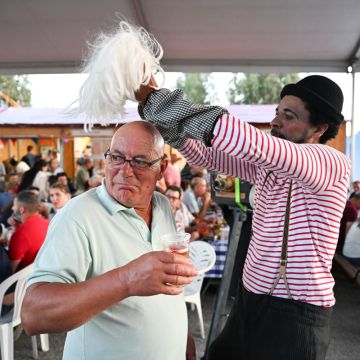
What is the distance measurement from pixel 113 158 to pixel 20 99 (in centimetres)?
4387

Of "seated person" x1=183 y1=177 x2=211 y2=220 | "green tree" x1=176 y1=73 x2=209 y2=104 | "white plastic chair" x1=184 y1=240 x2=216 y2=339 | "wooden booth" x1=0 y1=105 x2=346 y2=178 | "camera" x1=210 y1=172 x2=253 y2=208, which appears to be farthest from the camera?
"green tree" x1=176 y1=73 x2=209 y2=104

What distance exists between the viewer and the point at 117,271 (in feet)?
3.08

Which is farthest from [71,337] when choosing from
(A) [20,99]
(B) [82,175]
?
(A) [20,99]

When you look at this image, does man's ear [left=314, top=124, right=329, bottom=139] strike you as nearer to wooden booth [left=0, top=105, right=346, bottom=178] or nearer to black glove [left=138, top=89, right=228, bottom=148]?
black glove [left=138, top=89, right=228, bottom=148]

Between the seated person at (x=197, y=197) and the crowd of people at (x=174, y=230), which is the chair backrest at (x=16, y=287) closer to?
the crowd of people at (x=174, y=230)

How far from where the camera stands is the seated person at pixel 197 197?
21.0ft

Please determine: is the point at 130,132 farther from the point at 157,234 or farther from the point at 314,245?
the point at 314,245

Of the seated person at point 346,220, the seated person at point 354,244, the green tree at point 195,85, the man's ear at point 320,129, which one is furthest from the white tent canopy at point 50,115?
the green tree at point 195,85

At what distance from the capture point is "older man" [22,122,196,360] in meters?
0.93

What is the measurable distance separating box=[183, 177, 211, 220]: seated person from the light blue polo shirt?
16.1 feet

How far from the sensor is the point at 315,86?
1406 mm

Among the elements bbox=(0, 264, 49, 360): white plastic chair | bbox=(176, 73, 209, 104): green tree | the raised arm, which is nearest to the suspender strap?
the raised arm

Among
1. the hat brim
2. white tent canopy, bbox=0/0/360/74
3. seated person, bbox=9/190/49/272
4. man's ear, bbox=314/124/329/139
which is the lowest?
seated person, bbox=9/190/49/272

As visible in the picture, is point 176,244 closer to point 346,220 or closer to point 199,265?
point 199,265
